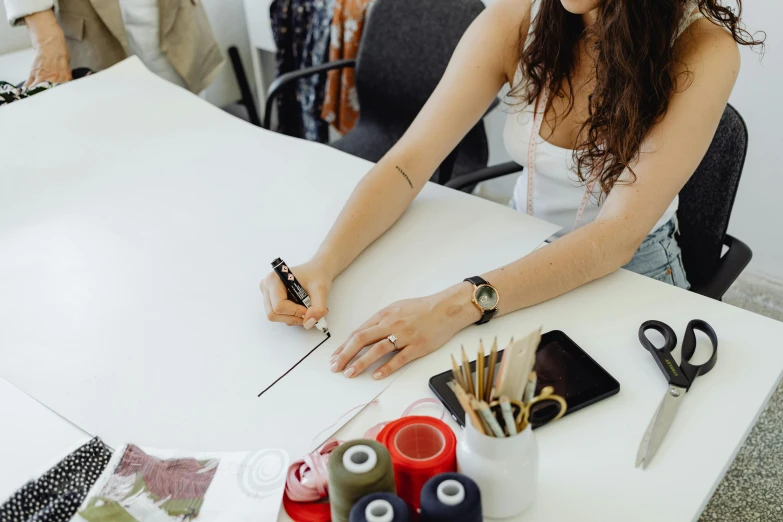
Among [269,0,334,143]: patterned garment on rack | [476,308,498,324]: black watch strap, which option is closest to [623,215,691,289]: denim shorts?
[476,308,498,324]: black watch strap

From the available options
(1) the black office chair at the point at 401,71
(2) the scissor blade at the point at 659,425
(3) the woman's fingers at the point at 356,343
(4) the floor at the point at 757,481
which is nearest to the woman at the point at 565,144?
(3) the woman's fingers at the point at 356,343

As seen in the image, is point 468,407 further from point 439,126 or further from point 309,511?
point 439,126

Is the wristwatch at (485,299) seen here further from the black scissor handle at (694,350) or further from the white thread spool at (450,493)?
the white thread spool at (450,493)

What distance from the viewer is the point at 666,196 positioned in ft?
3.42

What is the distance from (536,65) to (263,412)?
79cm

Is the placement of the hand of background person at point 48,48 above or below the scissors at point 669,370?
Answer: above

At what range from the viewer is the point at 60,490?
0.72 meters

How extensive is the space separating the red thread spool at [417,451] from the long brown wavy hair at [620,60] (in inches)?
22.5

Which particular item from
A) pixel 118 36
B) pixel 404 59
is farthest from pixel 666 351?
pixel 118 36

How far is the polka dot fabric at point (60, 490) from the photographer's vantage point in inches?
27.5

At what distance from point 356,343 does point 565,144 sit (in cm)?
61

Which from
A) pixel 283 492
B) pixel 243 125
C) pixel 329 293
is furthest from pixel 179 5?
pixel 283 492

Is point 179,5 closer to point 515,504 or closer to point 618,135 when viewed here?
point 618,135

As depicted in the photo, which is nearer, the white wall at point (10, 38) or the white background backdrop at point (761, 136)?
the white background backdrop at point (761, 136)
